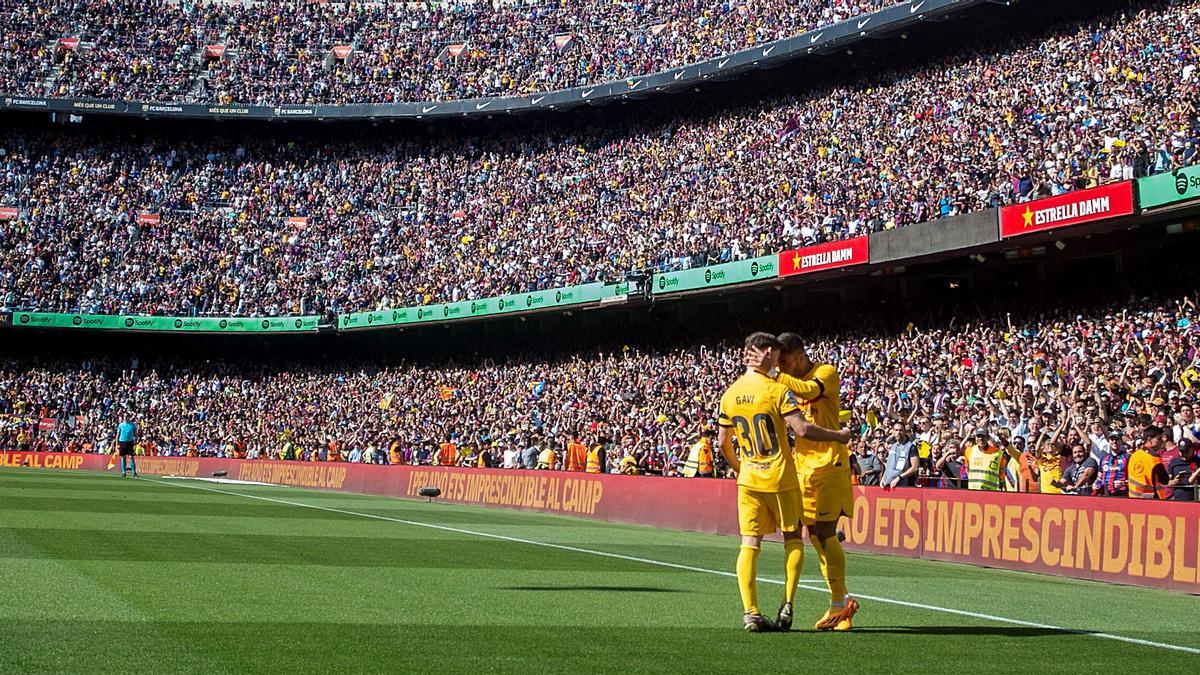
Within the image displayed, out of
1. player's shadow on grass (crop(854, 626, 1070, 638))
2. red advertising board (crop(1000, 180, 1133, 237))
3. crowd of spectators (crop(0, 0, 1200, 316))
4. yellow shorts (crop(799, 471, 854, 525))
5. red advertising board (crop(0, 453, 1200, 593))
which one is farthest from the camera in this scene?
crowd of spectators (crop(0, 0, 1200, 316))

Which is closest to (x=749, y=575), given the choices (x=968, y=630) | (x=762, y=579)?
(x=968, y=630)

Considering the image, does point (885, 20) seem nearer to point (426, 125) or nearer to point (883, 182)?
point (883, 182)

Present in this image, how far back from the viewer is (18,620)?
25.8 feet

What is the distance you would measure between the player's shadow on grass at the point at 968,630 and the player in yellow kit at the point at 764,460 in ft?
2.60

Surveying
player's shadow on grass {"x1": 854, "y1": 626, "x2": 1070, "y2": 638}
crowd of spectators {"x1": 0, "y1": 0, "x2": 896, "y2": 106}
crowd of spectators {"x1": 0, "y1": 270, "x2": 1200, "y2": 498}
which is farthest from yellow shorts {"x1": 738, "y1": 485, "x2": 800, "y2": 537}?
crowd of spectators {"x1": 0, "y1": 0, "x2": 896, "y2": 106}

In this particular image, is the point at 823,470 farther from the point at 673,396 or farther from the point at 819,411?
the point at 673,396

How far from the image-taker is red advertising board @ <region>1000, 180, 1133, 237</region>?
25.0m

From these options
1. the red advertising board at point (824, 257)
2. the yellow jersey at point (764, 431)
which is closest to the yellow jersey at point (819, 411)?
the yellow jersey at point (764, 431)

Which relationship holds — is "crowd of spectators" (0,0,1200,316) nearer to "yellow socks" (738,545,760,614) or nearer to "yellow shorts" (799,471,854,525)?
"yellow shorts" (799,471,854,525)

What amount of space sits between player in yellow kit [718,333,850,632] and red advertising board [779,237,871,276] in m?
23.3

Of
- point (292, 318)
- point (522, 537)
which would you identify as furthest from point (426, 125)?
point (522, 537)

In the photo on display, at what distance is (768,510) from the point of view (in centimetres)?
882

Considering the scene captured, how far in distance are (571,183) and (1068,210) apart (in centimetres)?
2651

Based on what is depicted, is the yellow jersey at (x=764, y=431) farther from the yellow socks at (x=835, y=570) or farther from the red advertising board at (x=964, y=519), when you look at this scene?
the red advertising board at (x=964, y=519)
